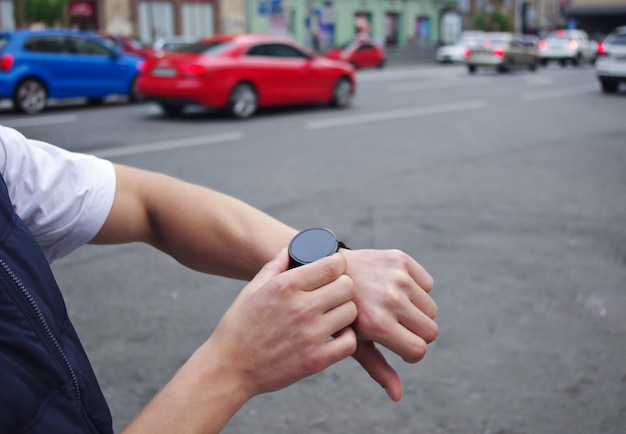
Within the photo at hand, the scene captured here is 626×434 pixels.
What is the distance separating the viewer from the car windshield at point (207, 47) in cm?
1219

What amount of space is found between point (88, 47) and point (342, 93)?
5.25 metres

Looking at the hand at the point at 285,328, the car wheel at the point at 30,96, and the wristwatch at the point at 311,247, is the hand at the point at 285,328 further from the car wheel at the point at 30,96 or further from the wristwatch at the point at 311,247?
the car wheel at the point at 30,96

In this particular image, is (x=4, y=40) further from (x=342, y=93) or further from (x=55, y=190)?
(x=55, y=190)

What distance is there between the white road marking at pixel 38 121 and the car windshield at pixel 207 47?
2.26 m

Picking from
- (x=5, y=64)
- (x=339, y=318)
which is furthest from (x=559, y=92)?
(x=339, y=318)

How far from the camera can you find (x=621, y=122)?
11.8 metres

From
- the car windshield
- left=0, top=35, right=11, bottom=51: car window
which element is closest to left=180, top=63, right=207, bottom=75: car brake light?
the car windshield

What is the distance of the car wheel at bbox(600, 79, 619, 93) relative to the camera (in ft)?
57.0

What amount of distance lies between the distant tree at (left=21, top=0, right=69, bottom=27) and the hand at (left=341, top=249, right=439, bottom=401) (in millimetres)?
25649

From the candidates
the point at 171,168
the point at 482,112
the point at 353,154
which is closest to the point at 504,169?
the point at 353,154

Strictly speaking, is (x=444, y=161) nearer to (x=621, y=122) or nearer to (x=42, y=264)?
(x=621, y=122)

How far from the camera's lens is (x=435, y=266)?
175 inches

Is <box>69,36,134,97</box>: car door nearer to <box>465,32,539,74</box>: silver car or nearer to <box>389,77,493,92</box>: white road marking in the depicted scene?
<box>389,77,493,92</box>: white road marking

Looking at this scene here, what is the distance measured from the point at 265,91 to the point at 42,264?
11685mm
